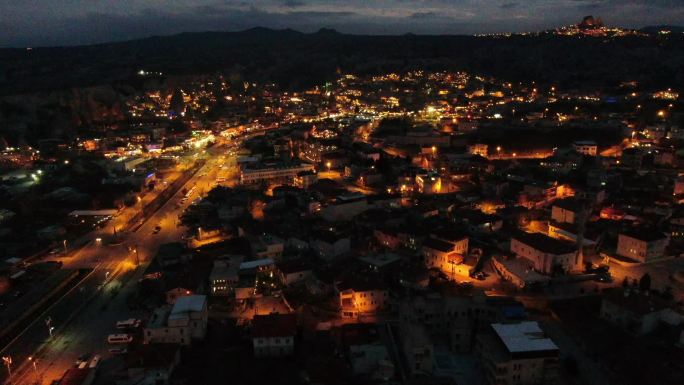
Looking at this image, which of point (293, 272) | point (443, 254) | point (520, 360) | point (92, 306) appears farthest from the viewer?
point (443, 254)

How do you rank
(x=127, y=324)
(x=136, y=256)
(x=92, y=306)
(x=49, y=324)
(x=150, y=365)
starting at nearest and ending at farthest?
1. (x=150, y=365)
2. (x=127, y=324)
3. (x=49, y=324)
4. (x=92, y=306)
5. (x=136, y=256)

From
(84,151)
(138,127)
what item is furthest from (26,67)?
(84,151)

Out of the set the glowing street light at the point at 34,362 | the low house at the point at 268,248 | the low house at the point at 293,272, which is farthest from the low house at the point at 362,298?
the glowing street light at the point at 34,362

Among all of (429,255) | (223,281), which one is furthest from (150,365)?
(429,255)

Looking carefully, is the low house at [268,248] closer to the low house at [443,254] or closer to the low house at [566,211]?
the low house at [443,254]

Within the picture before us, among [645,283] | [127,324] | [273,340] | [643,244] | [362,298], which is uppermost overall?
[643,244]

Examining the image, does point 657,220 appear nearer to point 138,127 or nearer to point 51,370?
point 51,370

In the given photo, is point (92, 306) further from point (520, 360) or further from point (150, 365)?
point (520, 360)
